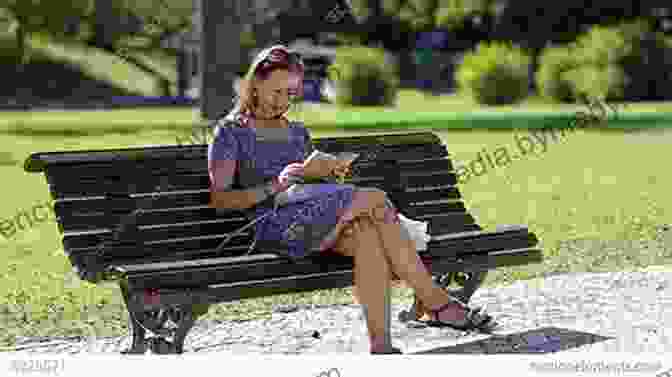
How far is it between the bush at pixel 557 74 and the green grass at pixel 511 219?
1374 cm

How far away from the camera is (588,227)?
35.7 ft

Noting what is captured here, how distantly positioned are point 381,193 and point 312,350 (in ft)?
2.81

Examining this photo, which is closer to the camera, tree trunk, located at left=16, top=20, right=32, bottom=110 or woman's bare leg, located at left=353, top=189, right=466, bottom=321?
woman's bare leg, located at left=353, top=189, right=466, bottom=321

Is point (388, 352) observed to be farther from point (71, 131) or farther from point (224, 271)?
point (71, 131)

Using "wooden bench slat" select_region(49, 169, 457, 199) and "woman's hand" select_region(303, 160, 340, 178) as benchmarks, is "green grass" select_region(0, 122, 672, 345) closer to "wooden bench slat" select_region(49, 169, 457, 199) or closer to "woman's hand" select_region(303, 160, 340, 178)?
"wooden bench slat" select_region(49, 169, 457, 199)

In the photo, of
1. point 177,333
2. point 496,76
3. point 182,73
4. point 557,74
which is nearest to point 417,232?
point 177,333

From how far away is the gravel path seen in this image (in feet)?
20.4

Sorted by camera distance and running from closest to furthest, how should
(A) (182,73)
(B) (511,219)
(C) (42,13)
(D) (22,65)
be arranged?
(B) (511,219) → (C) (42,13) → (A) (182,73) → (D) (22,65)

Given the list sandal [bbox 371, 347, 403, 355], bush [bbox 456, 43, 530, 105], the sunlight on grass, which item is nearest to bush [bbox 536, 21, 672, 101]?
bush [bbox 456, 43, 530, 105]

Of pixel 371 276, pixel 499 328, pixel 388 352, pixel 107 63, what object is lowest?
pixel 499 328

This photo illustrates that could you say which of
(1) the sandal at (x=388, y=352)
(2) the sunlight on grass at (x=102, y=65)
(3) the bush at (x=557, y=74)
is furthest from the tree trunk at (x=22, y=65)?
(1) the sandal at (x=388, y=352)

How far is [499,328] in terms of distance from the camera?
6.59 metres

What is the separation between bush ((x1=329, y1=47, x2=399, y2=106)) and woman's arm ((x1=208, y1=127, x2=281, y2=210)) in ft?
89.6

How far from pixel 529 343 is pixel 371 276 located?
1012 mm
